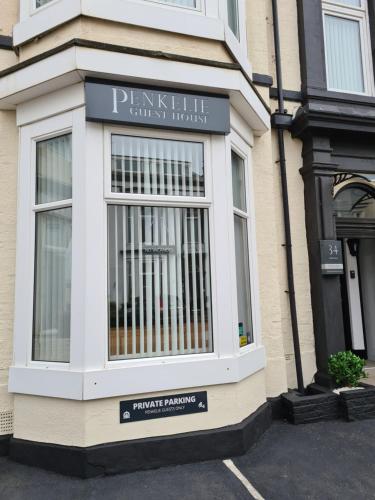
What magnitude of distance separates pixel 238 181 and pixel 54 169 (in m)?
2.26

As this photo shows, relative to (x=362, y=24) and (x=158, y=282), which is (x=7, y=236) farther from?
(x=362, y=24)

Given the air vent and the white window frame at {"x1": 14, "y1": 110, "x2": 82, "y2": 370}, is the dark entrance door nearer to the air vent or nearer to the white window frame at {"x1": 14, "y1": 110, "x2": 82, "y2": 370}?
the white window frame at {"x1": 14, "y1": 110, "x2": 82, "y2": 370}

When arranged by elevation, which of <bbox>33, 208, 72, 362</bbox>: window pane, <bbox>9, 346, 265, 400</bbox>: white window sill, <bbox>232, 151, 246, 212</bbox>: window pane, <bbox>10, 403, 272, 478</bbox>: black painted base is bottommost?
<bbox>10, 403, 272, 478</bbox>: black painted base

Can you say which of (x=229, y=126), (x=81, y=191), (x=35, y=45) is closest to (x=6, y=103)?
(x=35, y=45)

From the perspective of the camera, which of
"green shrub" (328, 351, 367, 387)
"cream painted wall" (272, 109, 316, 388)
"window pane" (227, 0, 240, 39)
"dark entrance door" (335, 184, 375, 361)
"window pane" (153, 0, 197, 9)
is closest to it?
"window pane" (153, 0, 197, 9)

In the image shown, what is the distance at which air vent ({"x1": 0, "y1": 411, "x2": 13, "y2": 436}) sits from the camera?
12.7 ft

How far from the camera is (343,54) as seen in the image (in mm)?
6199

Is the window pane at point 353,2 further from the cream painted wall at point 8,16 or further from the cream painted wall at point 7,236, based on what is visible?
the cream painted wall at point 7,236

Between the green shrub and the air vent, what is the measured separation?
3917 millimetres

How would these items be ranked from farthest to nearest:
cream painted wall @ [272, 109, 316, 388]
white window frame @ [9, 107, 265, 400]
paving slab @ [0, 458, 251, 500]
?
cream painted wall @ [272, 109, 316, 388] → white window frame @ [9, 107, 265, 400] → paving slab @ [0, 458, 251, 500]

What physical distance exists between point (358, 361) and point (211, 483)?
8.67 feet

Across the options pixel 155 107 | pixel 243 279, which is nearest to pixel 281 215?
pixel 243 279

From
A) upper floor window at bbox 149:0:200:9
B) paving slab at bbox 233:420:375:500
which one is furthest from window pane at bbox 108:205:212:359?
upper floor window at bbox 149:0:200:9

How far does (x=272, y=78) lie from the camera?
18.1ft
